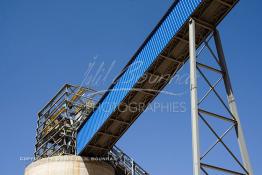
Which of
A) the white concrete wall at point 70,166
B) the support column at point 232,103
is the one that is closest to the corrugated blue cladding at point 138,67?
the white concrete wall at point 70,166

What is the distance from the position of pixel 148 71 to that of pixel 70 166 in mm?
9298

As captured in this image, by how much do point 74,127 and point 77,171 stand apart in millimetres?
3816

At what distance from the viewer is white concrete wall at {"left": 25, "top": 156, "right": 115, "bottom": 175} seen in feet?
88.3

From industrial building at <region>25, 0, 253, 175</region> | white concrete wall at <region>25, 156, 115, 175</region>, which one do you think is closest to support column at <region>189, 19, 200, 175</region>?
industrial building at <region>25, 0, 253, 175</region>

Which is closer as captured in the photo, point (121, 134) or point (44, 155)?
point (121, 134)

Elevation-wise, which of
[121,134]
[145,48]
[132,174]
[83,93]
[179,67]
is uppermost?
[83,93]

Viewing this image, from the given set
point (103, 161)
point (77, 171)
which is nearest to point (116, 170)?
point (103, 161)

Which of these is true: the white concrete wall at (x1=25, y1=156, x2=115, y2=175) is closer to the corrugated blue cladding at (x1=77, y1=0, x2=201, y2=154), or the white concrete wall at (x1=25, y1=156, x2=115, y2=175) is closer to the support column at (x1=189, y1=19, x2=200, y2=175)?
the corrugated blue cladding at (x1=77, y1=0, x2=201, y2=154)

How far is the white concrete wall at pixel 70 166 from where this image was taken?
26.9m

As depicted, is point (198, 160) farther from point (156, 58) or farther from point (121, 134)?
point (121, 134)

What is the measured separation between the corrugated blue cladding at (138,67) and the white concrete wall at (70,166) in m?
1.03

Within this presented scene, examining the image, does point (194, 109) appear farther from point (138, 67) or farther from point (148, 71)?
point (138, 67)

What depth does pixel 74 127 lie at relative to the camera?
29516 mm

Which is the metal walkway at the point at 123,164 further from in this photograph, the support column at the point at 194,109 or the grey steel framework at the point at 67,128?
the support column at the point at 194,109
